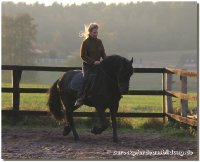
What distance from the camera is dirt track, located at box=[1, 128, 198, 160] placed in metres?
6.93

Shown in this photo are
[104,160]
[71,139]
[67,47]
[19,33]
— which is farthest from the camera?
[67,47]

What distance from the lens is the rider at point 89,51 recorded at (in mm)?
8367

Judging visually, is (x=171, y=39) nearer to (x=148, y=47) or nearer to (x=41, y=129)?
(x=148, y=47)

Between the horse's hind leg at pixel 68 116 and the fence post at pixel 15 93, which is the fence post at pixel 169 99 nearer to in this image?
the horse's hind leg at pixel 68 116

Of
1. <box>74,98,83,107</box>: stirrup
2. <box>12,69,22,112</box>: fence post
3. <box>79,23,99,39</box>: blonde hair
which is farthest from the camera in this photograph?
<box>12,69,22,112</box>: fence post

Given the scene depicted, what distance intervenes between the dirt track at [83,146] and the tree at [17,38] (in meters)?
30.2

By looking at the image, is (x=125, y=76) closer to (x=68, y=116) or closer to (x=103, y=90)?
(x=103, y=90)

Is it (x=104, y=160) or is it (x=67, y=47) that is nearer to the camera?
(x=104, y=160)

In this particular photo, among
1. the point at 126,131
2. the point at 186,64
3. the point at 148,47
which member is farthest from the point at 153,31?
the point at 126,131

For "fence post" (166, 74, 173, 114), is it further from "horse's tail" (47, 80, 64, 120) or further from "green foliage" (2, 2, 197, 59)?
"green foliage" (2, 2, 197, 59)

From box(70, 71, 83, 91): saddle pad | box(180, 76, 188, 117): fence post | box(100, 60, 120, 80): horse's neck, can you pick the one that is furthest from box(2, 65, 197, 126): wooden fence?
box(100, 60, 120, 80): horse's neck

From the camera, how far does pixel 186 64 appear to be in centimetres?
4475

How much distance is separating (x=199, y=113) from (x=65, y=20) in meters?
42.7

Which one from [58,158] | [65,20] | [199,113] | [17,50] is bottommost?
[58,158]
